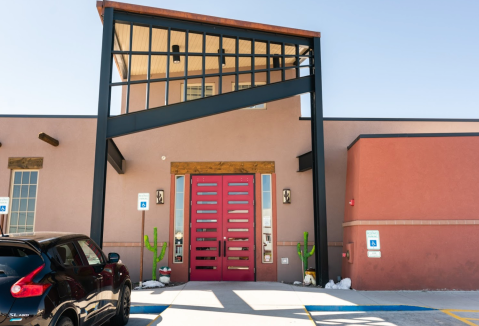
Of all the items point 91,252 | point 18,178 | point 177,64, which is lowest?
point 91,252

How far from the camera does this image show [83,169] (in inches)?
444

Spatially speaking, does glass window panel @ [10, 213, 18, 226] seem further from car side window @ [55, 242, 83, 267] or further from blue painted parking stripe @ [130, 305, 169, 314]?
car side window @ [55, 242, 83, 267]

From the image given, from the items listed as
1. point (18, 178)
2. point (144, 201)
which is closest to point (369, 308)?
point (144, 201)

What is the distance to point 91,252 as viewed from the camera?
5391 millimetres

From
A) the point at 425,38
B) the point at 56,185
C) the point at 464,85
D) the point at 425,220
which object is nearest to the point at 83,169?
the point at 56,185

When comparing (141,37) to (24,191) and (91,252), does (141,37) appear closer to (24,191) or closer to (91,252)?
(24,191)

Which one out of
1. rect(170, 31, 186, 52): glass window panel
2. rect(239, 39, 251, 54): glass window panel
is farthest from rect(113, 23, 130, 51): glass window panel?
rect(239, 39, 251, 54): glass window panel

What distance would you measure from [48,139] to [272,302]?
7.07 meters

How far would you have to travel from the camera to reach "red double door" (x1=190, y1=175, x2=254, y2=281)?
11008mm

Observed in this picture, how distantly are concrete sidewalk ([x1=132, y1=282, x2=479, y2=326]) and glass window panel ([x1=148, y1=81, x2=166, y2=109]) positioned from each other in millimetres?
5166

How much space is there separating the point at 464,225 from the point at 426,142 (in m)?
2.04

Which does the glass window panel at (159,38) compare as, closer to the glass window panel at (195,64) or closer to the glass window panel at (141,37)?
the glass window panel at (141,37)

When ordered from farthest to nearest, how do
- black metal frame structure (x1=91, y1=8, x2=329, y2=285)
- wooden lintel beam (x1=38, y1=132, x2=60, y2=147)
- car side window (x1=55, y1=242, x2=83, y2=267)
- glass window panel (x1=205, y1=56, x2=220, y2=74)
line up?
1. glass window panel (x1=205, y1=56, x2=220, y2=74)
2. wooden lintel beam (x1=38, y1=132, x2=60, y2=147)
3. black metal frame structure (x1=91, y1=8, x2=329, y2=285)
4. car side window (x1=55, y1=242, x2=83, y2=267)

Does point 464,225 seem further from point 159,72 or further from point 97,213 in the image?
point 159,72
